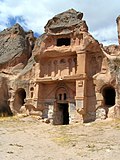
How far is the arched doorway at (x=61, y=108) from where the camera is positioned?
3108 centimetres

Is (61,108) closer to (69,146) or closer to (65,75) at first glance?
(65,75)

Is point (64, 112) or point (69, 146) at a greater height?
point (64, 112)

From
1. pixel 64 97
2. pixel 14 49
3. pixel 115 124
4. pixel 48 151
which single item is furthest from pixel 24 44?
pixel 48 151

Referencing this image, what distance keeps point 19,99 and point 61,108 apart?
613cm

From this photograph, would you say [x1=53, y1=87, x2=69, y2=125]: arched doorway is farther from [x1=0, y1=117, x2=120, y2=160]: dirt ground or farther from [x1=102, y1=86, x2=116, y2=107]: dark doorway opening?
[x1=0, y1=117, x2=120, y2=160]: dirt ground

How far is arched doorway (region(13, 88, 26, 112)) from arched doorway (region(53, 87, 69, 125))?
544 centimetres

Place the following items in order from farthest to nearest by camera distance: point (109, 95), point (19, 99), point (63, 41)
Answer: point (19, 99), point (63, 41), point (109, 95)

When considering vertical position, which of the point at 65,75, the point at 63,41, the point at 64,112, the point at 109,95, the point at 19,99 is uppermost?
the point at 63,41

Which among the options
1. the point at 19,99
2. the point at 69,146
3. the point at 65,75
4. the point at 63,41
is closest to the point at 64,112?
the point at 65,75

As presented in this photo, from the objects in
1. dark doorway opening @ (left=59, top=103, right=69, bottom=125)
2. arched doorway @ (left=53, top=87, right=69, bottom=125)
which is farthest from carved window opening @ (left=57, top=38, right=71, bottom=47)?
dark doorway opening @ (left=59, top=103, right=69, bottom=125)

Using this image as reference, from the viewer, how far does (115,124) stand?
2412 centimetres

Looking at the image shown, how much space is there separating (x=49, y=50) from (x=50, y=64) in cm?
167

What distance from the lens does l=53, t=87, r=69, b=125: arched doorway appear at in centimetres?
3108

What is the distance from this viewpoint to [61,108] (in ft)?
105
